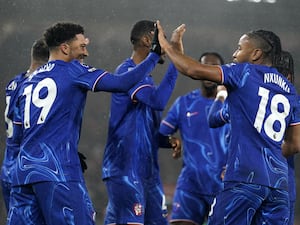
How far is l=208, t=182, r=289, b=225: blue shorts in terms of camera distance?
4.52 meters

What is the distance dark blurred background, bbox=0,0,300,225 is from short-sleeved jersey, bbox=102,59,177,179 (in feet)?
5.99

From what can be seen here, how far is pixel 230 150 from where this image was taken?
4.70m

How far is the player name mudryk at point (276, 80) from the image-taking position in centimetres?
467

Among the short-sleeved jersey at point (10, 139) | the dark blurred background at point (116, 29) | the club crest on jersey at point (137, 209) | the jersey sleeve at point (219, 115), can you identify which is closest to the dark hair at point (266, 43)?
the jersey sleeve at point (219, 115)

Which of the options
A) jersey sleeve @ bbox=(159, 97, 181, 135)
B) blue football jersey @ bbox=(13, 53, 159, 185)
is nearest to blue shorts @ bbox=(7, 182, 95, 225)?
blue football jersey @ bbox=(13, 53, 159, 185)

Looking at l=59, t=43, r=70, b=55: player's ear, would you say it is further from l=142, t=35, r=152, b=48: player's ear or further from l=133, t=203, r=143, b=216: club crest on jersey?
l=133, t=203, r=143, b=216: club crest on jersey

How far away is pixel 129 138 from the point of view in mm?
5738

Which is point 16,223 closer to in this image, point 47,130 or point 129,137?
point 47,130

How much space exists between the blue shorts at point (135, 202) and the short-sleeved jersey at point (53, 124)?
104 cm

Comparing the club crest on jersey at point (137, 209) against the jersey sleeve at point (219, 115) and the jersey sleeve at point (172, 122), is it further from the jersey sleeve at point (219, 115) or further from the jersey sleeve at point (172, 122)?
the jersey sleeve at point (172, 122)

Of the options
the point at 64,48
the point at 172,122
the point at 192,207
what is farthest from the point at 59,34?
the point at 192,207

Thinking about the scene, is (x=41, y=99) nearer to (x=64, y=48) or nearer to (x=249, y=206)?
(x=64, y=48)

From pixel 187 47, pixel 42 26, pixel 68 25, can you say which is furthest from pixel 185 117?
pixel 68 25

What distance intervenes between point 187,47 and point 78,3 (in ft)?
3.97
